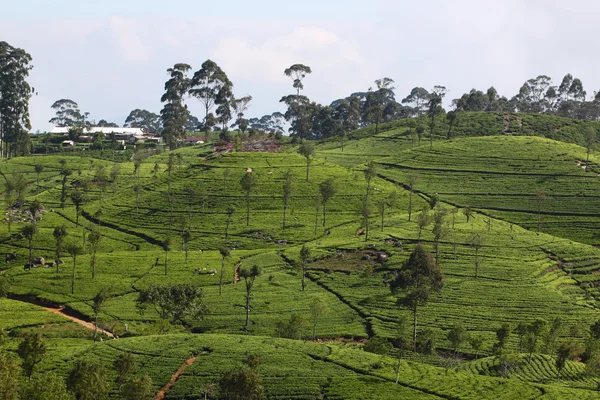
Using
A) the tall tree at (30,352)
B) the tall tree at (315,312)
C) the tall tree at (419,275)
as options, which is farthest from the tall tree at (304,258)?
the tall tree at (30,352)

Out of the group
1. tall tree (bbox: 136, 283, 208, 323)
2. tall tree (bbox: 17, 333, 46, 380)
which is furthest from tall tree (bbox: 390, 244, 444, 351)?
tall tree (bbox: 17, 333, 46, 380)

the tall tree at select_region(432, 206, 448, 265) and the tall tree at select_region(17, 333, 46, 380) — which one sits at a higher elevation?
the tall tree at select_region(432, 206, 448, 265)

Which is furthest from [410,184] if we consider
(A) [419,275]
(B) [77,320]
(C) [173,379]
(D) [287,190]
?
(C) [173,379]

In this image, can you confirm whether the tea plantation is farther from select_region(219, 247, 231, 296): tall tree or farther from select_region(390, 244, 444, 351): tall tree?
select_region(390, 244, 444, 351): tall tree

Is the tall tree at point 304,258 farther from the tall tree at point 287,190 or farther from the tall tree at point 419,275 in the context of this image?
the tall tree at point 287,190

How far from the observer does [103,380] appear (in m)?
59.2

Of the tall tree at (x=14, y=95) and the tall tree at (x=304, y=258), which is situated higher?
the tall tree at (x=14, y=95)

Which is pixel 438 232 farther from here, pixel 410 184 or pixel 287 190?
pixel 410 184

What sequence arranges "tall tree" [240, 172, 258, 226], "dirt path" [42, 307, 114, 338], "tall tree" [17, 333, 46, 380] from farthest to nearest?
1. "tall tree" [240, 172, 258, 226]
2. "dirt path" [42, 307, 114, 338]
3. "tall tree" [17, 333, 46, 380]

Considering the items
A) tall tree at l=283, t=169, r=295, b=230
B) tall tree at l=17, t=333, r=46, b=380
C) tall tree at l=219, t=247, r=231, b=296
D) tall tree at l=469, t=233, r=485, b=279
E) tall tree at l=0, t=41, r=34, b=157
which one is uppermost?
tall tree at l=0, t=41, r=34, b=157

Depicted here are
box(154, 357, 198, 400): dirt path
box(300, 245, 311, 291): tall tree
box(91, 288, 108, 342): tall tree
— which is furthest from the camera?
box(300, 245, 311, 291): tall tree

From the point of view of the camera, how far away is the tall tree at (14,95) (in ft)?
595

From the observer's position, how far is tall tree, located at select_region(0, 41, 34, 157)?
18125 cm

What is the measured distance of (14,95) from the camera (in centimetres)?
18338
